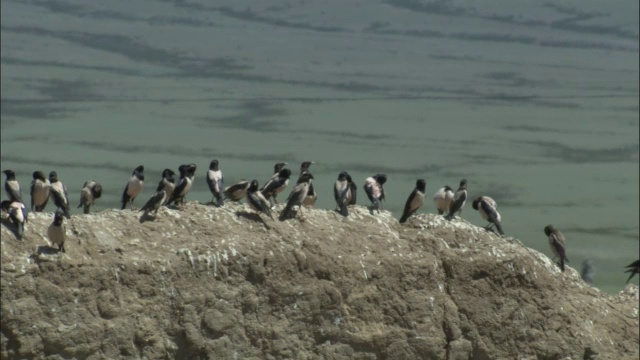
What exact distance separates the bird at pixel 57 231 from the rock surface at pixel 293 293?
0.17 meters

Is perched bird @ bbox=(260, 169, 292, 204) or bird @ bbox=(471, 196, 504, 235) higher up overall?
perched bird @ bbox=(260, 169, 292, 204)

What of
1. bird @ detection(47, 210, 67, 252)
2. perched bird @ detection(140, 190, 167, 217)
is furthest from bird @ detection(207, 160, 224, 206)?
bird @ detection(47, 210, 67, 252)

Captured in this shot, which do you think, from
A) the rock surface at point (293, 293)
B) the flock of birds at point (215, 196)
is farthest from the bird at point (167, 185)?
the rock surface at point (293, 293)

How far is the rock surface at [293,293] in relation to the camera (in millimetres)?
20328

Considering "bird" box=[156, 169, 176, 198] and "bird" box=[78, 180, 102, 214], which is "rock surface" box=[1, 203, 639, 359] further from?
"bird" box=[78, 180, 102, 214]

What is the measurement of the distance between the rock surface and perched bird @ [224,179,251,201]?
24.5 inches

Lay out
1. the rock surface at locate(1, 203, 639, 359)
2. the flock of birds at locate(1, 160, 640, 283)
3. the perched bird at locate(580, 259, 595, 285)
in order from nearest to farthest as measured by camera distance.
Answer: the rock surface at locate(1, 203, 639, 359) < the flock of birds at locate(1, 160, 640, 283) < the perched bird at locate(580, 259, 595, 285)

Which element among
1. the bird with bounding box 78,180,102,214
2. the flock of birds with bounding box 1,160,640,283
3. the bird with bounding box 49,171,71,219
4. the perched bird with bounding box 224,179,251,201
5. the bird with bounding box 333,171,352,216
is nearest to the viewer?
the flock of birds with bounding box 1,160,640,283

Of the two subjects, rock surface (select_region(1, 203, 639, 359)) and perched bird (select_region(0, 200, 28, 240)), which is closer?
perched bird (select_region(0, 200, 28, 240))

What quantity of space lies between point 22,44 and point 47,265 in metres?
83.3

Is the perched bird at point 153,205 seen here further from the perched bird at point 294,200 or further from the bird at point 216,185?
the perched bird at point 294,200

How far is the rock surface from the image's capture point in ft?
66.7

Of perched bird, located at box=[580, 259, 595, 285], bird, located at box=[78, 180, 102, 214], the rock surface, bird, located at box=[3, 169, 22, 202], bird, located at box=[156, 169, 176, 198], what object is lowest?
perched bird, located at box=[580, 259, 595, 285]

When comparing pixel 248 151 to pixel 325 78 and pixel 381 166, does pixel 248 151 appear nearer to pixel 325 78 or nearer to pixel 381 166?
pixel 381 166
